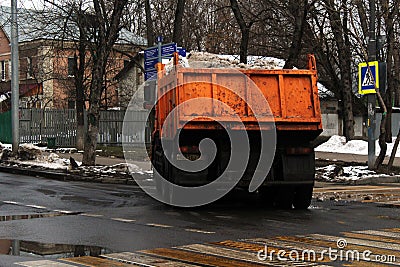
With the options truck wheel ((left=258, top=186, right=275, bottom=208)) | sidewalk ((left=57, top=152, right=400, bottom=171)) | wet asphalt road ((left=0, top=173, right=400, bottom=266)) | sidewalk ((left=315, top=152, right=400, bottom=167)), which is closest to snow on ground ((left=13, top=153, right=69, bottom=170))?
sidewalk ((left=57, top=152, right=400, bottom=171))

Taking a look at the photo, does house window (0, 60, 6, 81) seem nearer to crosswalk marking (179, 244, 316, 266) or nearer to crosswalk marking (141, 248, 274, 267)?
crosswalk marking (179, 244, 316, 266)

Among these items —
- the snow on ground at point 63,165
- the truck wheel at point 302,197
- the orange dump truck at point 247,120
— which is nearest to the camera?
the orange dump truck at point 247,120

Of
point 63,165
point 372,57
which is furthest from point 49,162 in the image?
point 372,57

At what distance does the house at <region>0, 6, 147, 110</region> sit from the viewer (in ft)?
88.5

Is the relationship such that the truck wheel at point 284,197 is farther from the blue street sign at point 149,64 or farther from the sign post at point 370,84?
the sign post at point 370,84

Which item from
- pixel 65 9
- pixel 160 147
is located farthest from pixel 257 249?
pixel 65 9

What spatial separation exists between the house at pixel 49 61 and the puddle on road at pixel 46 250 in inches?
636

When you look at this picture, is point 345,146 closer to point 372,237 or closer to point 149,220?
point 149,220

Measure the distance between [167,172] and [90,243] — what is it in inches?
184

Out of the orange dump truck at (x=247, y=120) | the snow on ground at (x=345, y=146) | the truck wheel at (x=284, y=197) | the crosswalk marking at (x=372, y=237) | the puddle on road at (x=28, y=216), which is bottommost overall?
the crosswalk marking at (x=372, y=237)

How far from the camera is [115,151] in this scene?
111 feet

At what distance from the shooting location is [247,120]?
1320cm

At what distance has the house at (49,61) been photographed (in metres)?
27.0

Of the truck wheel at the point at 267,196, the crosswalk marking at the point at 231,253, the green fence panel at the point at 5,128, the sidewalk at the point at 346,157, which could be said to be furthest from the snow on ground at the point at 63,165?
the green fence panel at the point at 5,128
